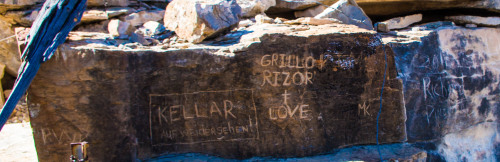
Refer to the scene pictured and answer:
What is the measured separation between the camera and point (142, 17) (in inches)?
212

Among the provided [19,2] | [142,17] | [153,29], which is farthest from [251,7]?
[19,2]

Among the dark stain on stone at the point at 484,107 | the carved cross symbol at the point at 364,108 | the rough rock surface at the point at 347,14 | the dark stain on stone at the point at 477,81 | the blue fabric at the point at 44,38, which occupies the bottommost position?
the dark stain on stone at the point at 484,107

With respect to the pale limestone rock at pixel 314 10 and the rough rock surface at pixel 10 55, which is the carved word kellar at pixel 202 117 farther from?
the rough rock surface at pixel 10 55

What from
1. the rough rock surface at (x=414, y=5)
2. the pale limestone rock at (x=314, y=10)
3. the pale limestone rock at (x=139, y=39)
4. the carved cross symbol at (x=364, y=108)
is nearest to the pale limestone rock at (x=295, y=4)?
the pale limestone rock at (x=314, y=10)

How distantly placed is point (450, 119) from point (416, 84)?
24.6 inches

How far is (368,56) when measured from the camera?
4.00 metres

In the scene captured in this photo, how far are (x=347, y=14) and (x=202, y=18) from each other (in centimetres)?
214

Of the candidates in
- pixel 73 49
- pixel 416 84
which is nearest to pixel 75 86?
pixel 73 49

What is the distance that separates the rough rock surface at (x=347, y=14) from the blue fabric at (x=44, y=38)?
2.84m

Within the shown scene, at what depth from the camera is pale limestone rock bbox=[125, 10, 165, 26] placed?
5.31 metres

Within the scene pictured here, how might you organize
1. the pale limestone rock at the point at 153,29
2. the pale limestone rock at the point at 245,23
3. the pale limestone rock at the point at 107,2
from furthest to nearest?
the pale limestone rock at the point at 107,2 → the pale limestone rock at the point at 245,23 → the pale limestone rock at the point at 153,29

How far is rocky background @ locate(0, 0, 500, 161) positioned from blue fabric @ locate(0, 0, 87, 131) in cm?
16

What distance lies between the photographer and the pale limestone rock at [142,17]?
5309 mm

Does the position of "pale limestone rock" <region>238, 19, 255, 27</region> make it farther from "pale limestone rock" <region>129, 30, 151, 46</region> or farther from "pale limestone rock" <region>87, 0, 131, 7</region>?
"pale limestone rock" <region>87, 0, 131, 7</region>
